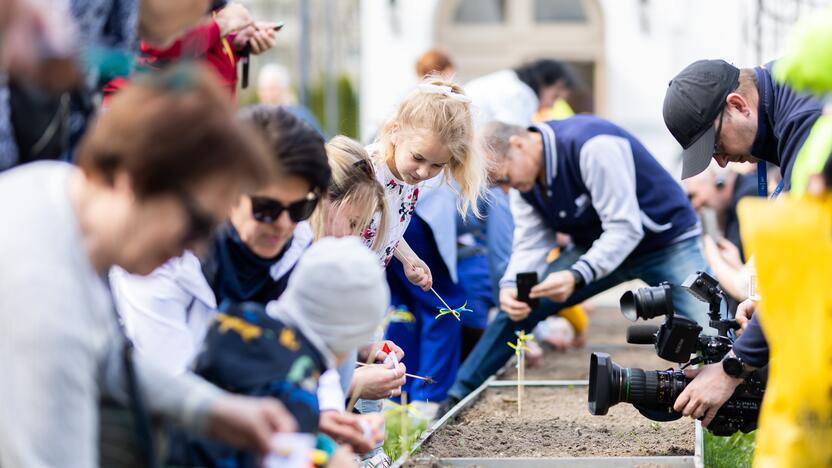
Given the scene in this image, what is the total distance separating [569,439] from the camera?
5.16 metres

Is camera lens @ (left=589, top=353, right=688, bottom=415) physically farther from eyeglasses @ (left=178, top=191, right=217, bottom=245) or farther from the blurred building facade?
the blurred building facade

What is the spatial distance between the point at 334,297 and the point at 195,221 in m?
0.48

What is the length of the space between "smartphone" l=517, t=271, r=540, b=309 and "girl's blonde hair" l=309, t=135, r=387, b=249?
1993mm

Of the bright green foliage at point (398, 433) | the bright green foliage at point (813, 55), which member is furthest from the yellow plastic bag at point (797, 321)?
the bright green foliage at point (398, 433)

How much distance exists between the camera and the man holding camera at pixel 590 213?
630cm

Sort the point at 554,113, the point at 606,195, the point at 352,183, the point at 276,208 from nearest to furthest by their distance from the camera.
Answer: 1. the point at 276,208
2. the point at 352,183
3. the point at 606,195
4. the point at 554,113

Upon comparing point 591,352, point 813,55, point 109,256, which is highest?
point 813,55

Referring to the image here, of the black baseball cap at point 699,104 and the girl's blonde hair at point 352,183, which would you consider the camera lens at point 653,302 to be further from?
the girl's blonde hair at point 352,183

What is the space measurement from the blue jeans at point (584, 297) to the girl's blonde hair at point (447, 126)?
5.55 feet

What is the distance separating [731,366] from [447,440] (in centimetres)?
133

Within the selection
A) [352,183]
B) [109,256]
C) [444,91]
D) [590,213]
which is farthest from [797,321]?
[590,213]

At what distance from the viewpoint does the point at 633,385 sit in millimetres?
4566

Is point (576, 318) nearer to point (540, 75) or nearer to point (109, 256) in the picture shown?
point (540, 75)

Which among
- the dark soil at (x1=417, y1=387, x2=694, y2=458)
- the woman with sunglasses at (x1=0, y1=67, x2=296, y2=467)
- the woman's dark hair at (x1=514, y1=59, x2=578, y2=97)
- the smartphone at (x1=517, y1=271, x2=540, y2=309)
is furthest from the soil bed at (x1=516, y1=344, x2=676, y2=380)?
the woman with sunglasses at (x1=0, y1=67, x2=296, y2=467)
